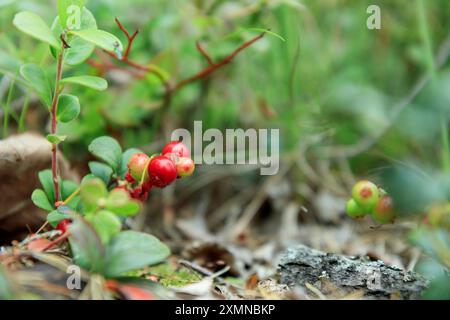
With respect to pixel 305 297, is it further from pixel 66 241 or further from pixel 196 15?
pixel 196 15

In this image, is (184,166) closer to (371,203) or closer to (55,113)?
(55,113)

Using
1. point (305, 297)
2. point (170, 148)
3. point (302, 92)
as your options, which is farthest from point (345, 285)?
point (302, 92)

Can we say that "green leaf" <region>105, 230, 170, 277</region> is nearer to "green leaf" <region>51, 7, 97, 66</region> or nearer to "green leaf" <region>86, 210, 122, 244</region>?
"green leaf" <region>86, 210, 122, 244</region>

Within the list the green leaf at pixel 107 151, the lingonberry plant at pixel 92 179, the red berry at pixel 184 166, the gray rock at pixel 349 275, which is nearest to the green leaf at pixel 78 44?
the lingonberry plant at pixel 92 179

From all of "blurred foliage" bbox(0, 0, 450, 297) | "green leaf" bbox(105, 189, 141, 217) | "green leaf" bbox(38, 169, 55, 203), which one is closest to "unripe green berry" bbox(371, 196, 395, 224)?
"blurred foliage" bbox(0, 0, 450, 297)

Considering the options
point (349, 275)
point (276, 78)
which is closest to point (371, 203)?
point (349, 275)
